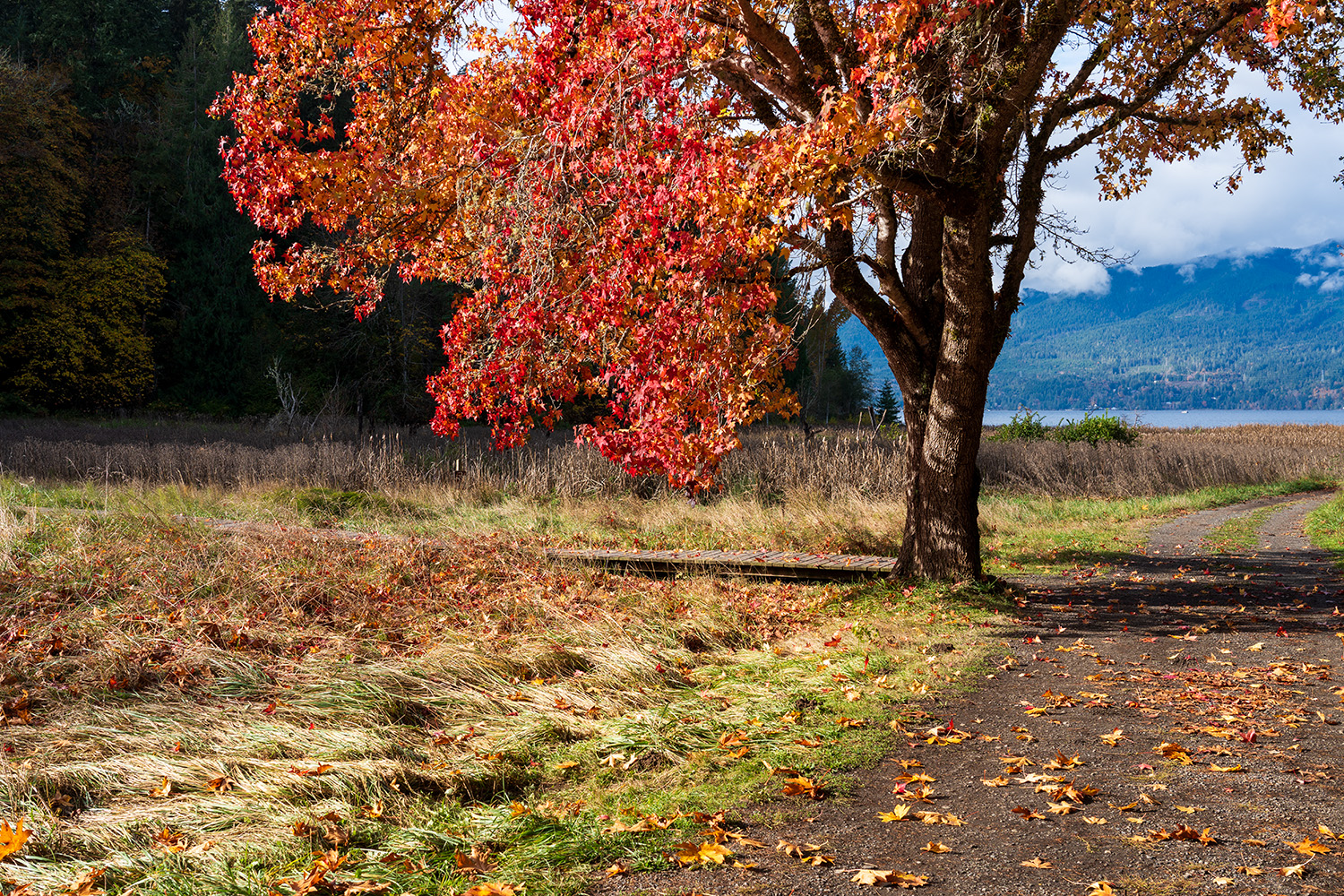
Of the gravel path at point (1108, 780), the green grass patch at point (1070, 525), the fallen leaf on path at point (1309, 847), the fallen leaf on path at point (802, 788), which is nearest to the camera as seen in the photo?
the gravel path at point (1108, 780)

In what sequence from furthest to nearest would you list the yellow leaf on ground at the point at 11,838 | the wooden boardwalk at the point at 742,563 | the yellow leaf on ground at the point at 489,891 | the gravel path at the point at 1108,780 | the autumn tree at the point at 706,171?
the wooden boardwalk at the point at 742,563 < the autumn tree at the point at 706,171 < the gravel path at the point at 1108,780 < the yellow leaf on ground at the point at 11,838 < the yellow leaf on ground at the point at 489,891

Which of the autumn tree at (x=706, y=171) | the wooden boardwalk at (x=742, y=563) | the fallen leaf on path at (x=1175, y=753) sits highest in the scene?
the autumn tree at (x=706, y=171)

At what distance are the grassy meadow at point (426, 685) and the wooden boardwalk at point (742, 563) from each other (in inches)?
8.7

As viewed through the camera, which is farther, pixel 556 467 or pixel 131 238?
pixel 131 238

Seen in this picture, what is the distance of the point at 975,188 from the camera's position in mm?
7523

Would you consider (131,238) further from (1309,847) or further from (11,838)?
(1309,847)

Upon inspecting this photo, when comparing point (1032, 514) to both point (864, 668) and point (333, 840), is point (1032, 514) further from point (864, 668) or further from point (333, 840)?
point (333, 840)

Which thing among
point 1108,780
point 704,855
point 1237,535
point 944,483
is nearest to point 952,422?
point 944,483

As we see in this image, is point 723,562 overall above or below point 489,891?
above

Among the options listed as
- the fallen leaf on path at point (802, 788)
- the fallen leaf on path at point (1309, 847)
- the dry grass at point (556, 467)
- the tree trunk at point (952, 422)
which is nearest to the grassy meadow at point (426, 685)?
the fallen leaf on path at point (802, 788)

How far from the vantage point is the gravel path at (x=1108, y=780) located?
321cm

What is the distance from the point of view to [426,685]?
5461 millimetres

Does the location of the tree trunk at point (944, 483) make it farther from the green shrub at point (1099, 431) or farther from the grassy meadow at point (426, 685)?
the green shrub at point (1099, 431)

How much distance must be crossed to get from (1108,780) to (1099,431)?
21.8m
